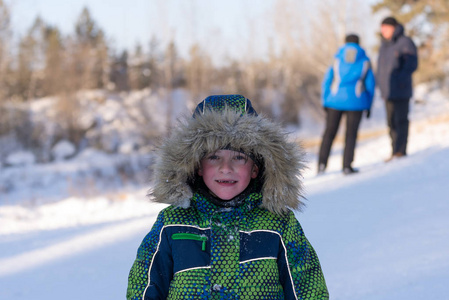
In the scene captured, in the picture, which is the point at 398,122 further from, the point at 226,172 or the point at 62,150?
the point at 62,150

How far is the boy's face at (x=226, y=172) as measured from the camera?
6.04 ft

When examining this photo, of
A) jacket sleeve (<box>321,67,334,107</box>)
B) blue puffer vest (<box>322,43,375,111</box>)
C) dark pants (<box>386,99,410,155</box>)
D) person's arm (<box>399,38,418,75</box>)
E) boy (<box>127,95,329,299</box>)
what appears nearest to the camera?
boy (<box>127,95,329,299</box>)

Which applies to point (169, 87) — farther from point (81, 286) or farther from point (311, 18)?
point (81, 286)

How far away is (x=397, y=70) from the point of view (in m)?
6.14

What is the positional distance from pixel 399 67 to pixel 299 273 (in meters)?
5.01

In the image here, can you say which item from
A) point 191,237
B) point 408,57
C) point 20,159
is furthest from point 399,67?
point 20,159

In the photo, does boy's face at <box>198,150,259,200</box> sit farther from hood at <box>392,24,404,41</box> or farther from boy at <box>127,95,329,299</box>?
hood at <box>392,24,404,41</box>

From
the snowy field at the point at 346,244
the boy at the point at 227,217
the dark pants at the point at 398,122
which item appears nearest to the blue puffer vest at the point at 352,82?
the dark pants at the point at 398,122

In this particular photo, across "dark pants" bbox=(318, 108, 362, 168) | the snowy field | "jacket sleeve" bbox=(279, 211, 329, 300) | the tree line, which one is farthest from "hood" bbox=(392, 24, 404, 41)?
the tree line

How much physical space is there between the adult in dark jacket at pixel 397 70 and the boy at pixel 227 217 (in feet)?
15.2

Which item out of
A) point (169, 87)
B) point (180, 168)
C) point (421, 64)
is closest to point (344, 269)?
point (180, 168)

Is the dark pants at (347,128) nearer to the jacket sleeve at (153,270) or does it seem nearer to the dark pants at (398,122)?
the dark pants at (398,122)

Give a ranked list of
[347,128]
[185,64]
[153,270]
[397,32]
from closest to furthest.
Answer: [153,270] < [347,128] < [397,32] < [185,64]

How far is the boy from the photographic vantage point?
1.71 m
